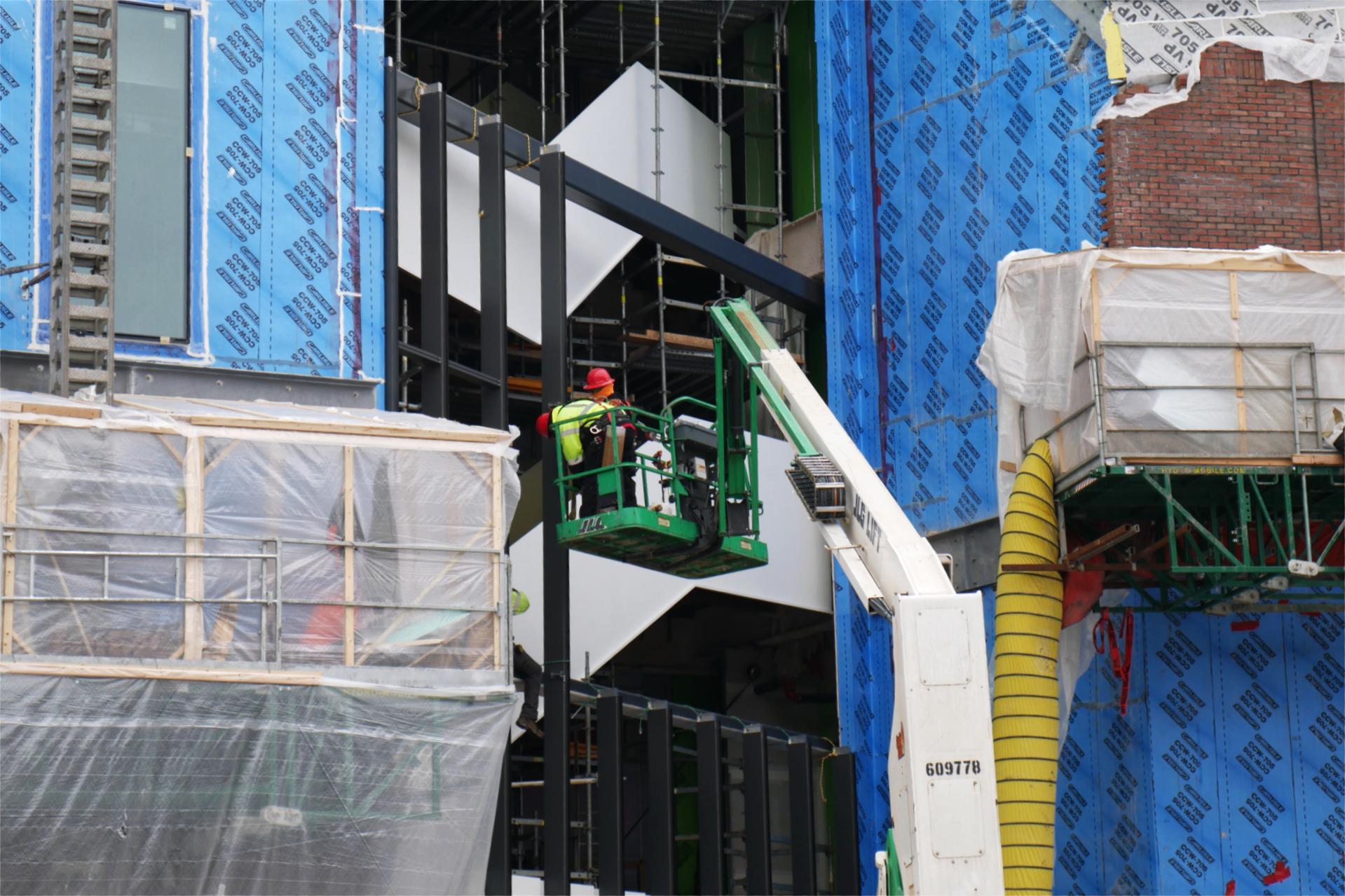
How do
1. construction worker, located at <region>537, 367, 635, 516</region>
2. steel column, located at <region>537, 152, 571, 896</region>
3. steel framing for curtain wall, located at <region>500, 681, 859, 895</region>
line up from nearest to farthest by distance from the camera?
construction worker, located at <region>537, 367, 635, 516</region> < steel column, located at <region>537, 152, 571, 896</region> < steel framing for curtain wall, located at <region>500, 681, 859, 895</region>

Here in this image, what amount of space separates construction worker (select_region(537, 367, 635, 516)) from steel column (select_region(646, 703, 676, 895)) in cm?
532

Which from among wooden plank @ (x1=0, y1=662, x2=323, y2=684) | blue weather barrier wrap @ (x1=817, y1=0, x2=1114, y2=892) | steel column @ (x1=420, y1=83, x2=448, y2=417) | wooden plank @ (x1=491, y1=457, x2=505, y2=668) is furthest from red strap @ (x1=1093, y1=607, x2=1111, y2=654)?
wooden plank @ (x1=0, y1=662, x2=323, y2=684)

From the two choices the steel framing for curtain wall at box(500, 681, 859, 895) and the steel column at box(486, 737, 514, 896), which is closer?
the steel column at box(486, 737, 514, 896)

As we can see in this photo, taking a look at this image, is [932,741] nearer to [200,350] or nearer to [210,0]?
[200,350]

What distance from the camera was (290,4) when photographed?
67.7 ft

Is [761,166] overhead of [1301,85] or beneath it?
overhead

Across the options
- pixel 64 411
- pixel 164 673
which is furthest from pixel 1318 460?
pixel 64 411

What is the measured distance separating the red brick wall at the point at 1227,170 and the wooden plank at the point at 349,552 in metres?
9.79

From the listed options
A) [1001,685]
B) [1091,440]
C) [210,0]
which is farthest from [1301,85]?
[210,0]

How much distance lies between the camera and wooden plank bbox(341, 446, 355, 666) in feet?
52.3

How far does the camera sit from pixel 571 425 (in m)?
18.5

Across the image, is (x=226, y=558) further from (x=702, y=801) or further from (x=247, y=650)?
(x=702, y=801)

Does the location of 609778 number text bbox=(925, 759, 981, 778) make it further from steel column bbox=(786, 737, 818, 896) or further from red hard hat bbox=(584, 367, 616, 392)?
steel column bbox=(786, 737, 818, 896)

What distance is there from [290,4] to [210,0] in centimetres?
96
